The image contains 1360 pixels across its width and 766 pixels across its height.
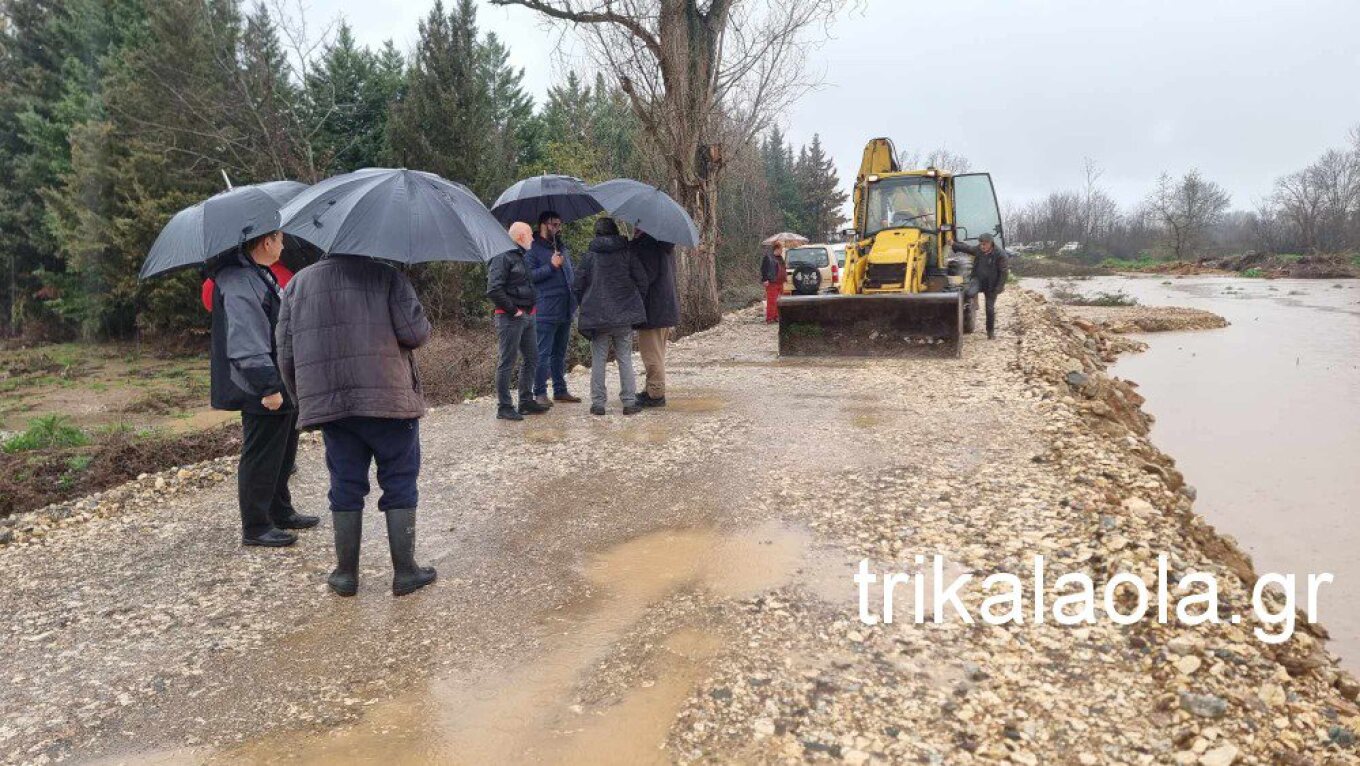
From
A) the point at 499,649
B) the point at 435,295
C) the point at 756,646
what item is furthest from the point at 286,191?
the point at 435,295

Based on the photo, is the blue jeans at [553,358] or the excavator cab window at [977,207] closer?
the blue jeans at [553,358]

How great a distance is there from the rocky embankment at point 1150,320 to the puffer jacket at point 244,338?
20.0 metres

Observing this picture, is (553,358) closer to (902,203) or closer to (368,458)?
(368,458)

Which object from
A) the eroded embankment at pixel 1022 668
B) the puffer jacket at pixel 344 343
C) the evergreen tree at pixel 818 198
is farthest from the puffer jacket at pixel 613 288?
the evergreen tree at pixel 818 198

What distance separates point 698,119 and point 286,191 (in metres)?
12.8

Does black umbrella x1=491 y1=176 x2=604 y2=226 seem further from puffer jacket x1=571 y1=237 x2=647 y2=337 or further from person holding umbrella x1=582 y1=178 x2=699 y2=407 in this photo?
puffer jacket x1=571 y1=237 x2=647 y2=337

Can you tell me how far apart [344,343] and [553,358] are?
190 inches

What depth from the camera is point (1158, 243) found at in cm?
7219

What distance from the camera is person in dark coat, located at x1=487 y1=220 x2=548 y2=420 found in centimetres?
755

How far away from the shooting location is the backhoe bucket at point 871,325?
12008mm

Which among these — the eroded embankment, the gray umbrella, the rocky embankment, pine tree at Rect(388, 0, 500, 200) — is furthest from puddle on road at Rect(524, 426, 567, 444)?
pine tree at Rect(388, 0, 500, 200)

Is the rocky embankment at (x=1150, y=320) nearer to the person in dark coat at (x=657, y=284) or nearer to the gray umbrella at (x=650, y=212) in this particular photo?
the person in dark coat at (x=657, y=284)

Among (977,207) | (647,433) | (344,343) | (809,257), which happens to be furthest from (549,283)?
(809,257)

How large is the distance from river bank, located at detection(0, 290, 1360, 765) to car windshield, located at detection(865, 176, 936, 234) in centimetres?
759
